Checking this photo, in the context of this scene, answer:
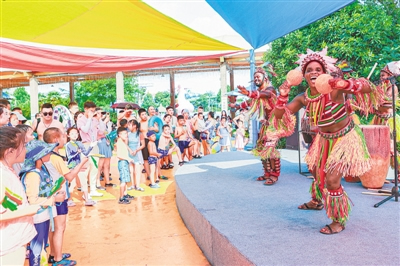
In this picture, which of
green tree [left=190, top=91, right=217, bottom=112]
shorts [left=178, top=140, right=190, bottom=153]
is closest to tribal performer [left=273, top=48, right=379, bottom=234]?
shorts [left=178, top=140, right=190, bottom=153]

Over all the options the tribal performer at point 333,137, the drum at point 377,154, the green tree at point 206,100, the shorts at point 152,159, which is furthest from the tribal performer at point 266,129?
the green tree at point 206,100

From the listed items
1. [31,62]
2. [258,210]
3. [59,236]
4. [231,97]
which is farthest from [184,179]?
[31,62]

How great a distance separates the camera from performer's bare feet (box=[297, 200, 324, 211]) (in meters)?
3.24

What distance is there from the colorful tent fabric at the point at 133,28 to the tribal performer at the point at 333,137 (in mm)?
2175

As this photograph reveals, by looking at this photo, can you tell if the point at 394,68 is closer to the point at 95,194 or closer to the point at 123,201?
the point at 123,201

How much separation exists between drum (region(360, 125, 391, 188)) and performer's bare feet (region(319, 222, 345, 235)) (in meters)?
1.70

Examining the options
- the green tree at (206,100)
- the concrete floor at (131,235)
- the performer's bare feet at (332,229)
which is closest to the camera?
the performer's bare feet at (332,229)

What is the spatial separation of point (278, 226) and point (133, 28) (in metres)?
4.21

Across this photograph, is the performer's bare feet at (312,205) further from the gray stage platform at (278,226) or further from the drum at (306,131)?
the drum at (306,131)

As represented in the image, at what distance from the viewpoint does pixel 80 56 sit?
644 cm

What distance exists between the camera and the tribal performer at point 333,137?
2.57 m

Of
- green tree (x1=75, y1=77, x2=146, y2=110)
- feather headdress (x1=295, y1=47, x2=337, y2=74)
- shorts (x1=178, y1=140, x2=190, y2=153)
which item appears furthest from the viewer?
green tree (x1=75, y1=77, x2=146, y2=110)

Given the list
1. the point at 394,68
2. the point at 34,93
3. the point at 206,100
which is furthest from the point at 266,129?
the point at 206,100

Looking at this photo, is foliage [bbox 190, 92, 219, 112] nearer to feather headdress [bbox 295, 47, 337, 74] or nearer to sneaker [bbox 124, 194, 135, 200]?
sneaker [bbox 124, 194, 135, 200]
